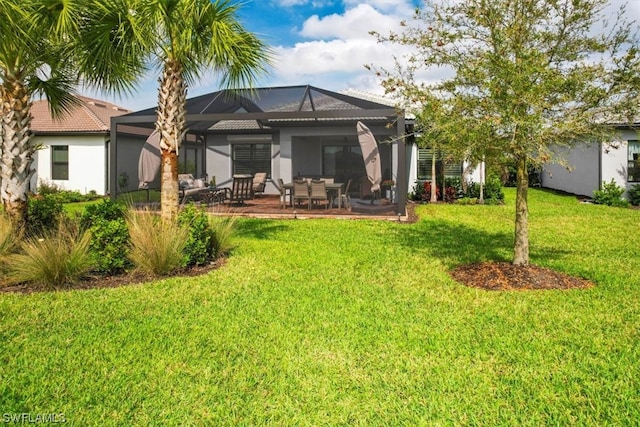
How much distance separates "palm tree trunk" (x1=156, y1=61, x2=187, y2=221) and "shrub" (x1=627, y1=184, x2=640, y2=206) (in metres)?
17.4

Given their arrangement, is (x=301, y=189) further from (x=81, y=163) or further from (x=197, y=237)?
(x=81, y=163)

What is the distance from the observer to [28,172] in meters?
7.98

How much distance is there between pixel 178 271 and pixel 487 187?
559 inches

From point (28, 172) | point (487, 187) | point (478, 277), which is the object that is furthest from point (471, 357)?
point (487, 187)

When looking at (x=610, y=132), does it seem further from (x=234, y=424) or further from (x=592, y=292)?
(x=234, y=424)

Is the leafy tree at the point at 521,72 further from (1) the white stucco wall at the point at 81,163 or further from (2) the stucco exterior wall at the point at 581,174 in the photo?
(1) the white stucco wall at the point at 81,163

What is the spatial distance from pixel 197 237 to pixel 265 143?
14737 millimetres

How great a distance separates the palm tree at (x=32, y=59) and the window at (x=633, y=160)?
1848 centimetres

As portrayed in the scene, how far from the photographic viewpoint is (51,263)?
6359 millimetres

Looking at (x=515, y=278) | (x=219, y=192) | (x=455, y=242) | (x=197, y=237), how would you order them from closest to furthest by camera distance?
(x=515, y=278) < (x=197, y=237) < (x=455, y=242) < (x=219, y=192)

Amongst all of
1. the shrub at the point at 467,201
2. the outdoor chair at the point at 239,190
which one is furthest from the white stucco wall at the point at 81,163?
the shrub at the point at 467,201

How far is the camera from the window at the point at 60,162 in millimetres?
21812

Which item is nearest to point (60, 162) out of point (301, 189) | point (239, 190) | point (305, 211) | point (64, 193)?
point (64, 193)

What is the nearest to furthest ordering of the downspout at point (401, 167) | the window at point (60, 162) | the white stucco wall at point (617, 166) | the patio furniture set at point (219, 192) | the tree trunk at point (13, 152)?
the tree trunk at point (13, 152), the downspout at point (401, 167), the patio furniture set at point (219, 192), the white stucco wall at point (617, 166), the window at point (60, 162)
